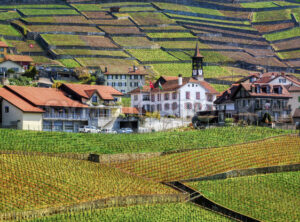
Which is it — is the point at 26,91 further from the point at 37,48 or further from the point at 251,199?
the point at 37,48

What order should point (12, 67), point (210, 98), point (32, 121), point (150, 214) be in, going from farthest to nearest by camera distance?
point (12, 67)
point (210, 98)
point (32, 121)
point (150, 214)

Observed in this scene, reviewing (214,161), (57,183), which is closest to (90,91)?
(214,161)

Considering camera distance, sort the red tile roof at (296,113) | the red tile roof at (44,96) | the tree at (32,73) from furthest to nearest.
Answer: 1. the tree at (32,73)
2. the red tile roof at (296,113)
3. the red tile roof at (44,96)

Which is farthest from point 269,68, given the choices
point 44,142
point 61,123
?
point 44,142

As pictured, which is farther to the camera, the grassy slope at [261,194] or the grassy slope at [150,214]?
the grassy slope at [261,194]

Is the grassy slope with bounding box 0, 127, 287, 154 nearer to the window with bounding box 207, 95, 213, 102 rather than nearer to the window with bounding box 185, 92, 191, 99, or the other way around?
the window with bounding box 185, 92, 191, 99

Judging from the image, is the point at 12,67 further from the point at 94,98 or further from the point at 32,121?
the point at 32,121

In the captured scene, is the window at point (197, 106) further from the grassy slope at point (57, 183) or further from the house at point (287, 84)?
the grassy slope at point (57, 183)

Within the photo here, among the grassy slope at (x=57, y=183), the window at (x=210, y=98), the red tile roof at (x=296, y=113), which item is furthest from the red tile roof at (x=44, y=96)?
the red tile roof at (x=296, y=113)
